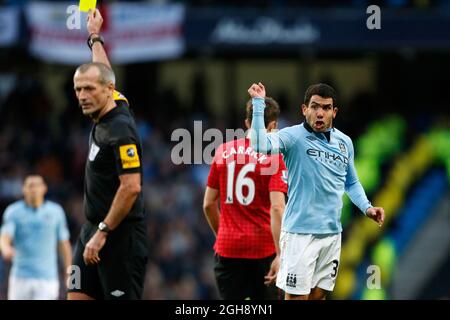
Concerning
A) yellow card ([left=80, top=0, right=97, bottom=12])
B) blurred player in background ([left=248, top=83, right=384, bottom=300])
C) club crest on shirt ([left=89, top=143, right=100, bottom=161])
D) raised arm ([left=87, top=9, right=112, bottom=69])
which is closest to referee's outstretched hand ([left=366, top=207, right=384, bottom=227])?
blurred player in background ([left=248, top=83, right=384, bottom=300])

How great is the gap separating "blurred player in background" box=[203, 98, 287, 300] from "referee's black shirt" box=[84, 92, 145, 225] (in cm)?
114

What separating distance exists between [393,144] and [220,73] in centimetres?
409

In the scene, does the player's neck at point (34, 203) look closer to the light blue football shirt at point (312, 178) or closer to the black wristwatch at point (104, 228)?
the black wristwatch at point (104, 228)

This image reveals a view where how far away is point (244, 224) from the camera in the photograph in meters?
8.96

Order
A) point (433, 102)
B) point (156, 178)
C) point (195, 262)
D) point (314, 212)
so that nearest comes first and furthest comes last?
point (314, 212), point (195, 262), point (156, 178), point (433, 102)

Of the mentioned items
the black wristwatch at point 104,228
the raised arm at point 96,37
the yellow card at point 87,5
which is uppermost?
the yellow card at point 87,5

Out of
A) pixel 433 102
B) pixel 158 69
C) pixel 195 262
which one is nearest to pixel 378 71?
pixel 433 102

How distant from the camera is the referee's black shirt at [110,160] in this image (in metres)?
7.72

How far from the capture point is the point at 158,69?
22.8 metres

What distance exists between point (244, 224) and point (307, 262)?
1.27 m

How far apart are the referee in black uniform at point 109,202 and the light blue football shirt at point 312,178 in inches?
40.7

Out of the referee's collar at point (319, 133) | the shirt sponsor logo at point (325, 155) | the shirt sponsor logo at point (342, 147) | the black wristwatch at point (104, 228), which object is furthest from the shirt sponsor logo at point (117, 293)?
the shirt sponsor logo at point (342, 147)

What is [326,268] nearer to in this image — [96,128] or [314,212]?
[314,212]

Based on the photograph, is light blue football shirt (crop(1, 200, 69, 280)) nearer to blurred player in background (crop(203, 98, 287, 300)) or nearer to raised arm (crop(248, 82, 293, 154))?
blurred player in background (crop(203, 98, 287, 300))
